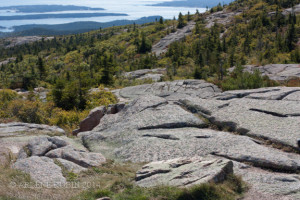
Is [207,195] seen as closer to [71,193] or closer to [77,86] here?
[71,193]

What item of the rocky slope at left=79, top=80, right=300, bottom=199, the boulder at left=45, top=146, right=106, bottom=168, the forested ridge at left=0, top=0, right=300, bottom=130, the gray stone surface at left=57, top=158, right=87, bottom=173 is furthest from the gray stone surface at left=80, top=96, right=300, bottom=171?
the forested ridge at left=0, top=0, right=300, bottom=130

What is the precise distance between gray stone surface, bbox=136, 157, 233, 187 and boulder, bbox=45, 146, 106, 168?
5.26 feet

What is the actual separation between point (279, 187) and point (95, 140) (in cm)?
623

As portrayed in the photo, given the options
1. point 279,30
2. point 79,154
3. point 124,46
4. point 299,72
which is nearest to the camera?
point 79,154

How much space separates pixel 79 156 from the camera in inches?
314

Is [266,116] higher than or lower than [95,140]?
higher

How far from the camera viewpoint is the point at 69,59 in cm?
9350

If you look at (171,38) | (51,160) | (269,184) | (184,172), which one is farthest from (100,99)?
(171,38)

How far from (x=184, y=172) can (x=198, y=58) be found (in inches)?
1369

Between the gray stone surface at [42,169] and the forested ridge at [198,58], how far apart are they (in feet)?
36.1

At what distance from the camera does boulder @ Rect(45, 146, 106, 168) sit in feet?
25.0

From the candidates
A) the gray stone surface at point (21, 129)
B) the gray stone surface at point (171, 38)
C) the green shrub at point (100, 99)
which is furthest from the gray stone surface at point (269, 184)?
the gray stone surface at point (171, 38)

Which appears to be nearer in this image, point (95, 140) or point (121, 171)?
point (121, 171)

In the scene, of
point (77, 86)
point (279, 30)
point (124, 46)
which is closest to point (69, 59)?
point (124, 46)
